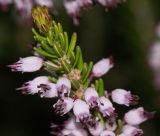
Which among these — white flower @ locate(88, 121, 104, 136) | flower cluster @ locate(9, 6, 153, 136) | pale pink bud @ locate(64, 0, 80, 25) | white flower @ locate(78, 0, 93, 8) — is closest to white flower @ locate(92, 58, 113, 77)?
flower cluster @ locate(9, 6, 153, 136)

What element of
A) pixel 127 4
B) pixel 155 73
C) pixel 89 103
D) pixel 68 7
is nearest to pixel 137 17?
pixel 127 4

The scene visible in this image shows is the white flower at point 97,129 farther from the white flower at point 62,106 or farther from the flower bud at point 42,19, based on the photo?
the flower bud at point 42,19

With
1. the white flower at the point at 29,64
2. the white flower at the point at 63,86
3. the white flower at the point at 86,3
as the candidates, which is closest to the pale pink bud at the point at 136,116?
the white flower at the point at 63,86

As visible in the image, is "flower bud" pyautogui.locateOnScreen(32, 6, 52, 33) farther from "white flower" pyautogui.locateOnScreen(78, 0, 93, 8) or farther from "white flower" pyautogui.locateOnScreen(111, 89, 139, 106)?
"white flower" pyautogui.locateOnScreen(78, 0, 93, 8)

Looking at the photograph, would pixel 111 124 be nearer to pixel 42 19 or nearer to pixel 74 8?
pixel 42 19

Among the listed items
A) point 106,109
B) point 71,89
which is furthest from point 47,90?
point 106,109
